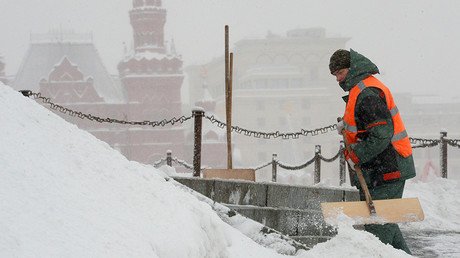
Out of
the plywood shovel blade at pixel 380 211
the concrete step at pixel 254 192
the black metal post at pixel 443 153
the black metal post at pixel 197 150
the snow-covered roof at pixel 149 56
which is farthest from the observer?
the snow-covered roof at pixel 149 56

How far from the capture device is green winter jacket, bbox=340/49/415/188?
12.2ft

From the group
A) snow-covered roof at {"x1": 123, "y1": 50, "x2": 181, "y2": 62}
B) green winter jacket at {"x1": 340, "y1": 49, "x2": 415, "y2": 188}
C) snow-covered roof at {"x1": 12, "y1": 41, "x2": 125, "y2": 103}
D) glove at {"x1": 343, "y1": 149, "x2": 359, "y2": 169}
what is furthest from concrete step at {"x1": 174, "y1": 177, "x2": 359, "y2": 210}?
snow-covered roof at {"x1": 12, "y1": 41, "x2": 125, "y2": 103}

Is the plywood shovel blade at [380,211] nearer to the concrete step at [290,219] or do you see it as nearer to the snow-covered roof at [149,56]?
the concrete step at [290,219]

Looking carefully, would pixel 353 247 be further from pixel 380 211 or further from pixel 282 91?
pixel 282 91

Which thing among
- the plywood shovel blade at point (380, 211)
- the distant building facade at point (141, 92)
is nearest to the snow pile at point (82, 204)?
the plywood shovel blade at point (380, 211)

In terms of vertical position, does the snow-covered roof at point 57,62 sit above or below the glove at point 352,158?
above

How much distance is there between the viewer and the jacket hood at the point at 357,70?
3824 mm

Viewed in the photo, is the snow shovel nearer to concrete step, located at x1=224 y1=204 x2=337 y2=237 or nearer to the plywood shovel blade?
the plywood shovel blade

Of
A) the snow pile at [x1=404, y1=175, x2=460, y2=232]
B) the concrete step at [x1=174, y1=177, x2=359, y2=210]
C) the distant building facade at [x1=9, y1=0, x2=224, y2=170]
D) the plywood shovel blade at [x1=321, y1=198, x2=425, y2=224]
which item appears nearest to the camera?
the plywood shovel blade at [x1=321, y1=198, x2=425, y2=224]

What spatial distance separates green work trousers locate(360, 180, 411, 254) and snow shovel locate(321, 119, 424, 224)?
9cm

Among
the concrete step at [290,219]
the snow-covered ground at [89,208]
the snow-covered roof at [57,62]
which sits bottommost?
the concrete step at [290,219]

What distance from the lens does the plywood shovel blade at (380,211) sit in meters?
3.66

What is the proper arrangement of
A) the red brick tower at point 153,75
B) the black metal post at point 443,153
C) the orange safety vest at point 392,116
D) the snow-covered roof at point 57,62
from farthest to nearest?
the snow-covered roof at point 57,62 < the red brick tower at point 153,75 < the black metal post at point 443,153 < the orange safety vest at point 392,116

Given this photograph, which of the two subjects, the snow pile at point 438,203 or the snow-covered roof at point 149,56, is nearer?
the snow pile at point 438,203
